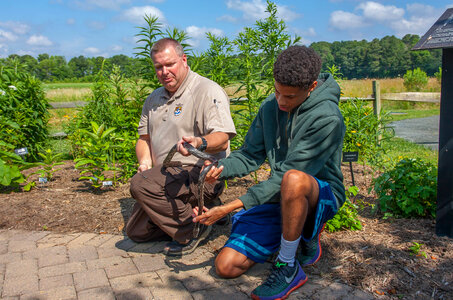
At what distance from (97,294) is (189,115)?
1.50 metres

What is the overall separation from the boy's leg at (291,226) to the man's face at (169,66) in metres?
1.43

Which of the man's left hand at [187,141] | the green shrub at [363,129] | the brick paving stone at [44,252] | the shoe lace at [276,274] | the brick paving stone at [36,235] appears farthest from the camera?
the green shrub at [363,129]

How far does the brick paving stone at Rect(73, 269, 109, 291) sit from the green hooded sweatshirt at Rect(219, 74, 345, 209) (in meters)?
1.10

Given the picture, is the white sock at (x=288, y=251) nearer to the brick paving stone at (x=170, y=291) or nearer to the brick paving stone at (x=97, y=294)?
the brick paving stone at (x=170, y=291)

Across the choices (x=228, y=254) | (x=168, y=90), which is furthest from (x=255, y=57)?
(x=228, y=254)

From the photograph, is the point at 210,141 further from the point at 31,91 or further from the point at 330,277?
the point at 31,91

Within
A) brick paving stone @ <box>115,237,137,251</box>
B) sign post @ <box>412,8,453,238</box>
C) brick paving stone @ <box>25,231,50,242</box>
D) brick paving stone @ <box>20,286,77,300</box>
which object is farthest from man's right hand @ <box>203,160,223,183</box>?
brick paving stone @ <box>25,231,50,242</box>

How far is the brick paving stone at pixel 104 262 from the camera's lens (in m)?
2.87

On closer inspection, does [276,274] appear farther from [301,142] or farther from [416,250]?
[416,250]

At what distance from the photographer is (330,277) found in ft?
8.43

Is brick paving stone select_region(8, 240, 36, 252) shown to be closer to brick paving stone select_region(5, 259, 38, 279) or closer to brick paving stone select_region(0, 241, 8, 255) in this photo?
brick paving stone select_region(0, 241, 8, 255)

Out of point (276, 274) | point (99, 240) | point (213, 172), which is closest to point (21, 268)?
point (99, 240)

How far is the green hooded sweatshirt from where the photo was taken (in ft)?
8.02

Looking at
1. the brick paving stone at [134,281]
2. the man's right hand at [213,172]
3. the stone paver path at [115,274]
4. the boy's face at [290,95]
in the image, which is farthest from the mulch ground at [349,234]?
the boy's face at [290,95]
